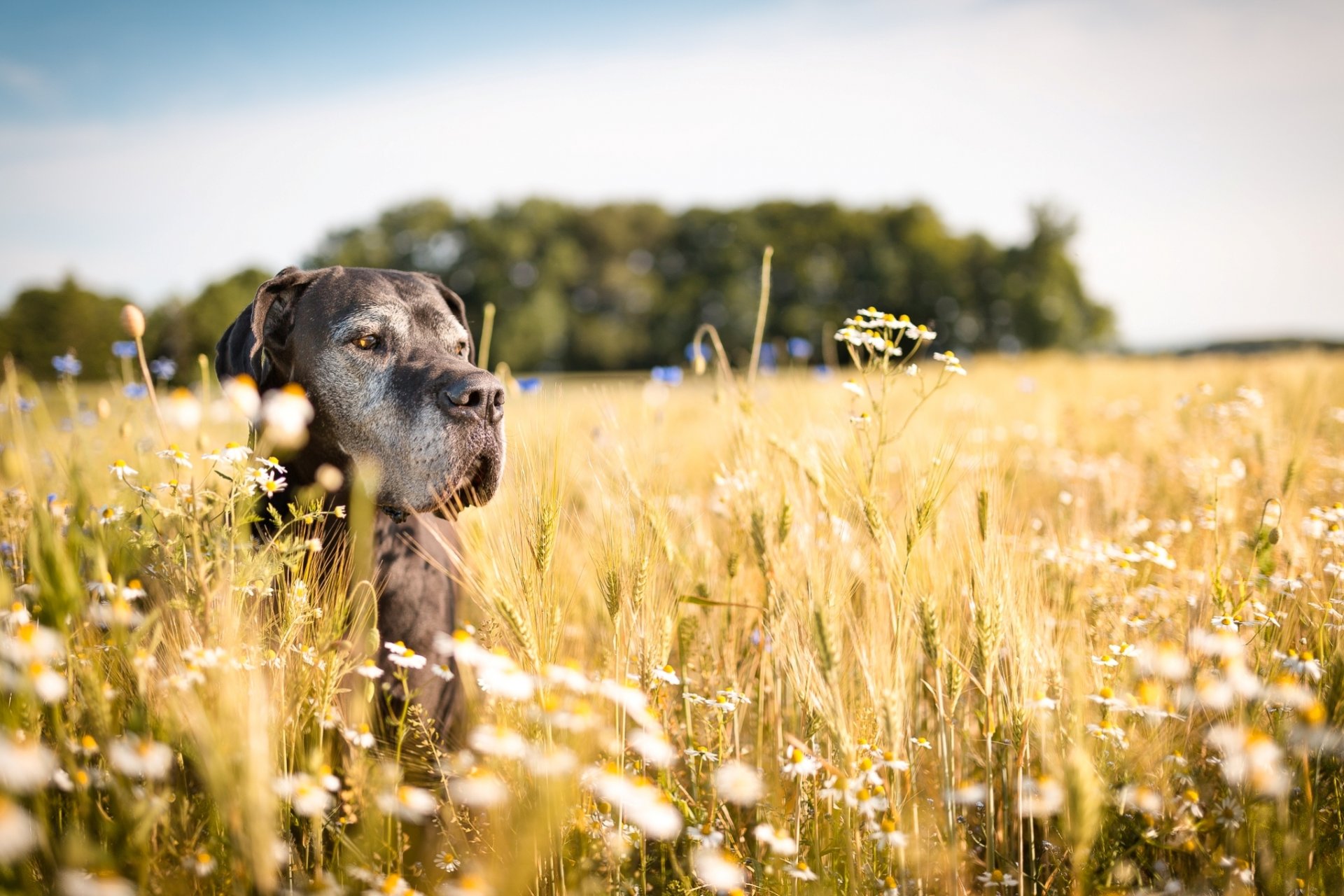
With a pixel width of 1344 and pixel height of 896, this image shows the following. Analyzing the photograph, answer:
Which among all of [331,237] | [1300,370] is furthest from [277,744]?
[331,237]

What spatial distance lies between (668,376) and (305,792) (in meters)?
3.11

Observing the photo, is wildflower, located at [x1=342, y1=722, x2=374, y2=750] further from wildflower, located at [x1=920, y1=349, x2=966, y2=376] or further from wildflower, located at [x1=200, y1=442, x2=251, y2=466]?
wildflower, located at [x1=920, y1=349, x2=966, y2=376]

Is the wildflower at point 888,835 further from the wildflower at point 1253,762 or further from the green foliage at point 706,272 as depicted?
the green foliage at point 706,272

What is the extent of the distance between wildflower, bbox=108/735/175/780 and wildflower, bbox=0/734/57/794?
9cm

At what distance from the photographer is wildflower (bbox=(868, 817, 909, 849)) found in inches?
55.2

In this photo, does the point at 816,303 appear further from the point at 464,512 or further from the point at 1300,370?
the point at 464,512

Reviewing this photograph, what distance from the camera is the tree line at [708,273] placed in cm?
3922

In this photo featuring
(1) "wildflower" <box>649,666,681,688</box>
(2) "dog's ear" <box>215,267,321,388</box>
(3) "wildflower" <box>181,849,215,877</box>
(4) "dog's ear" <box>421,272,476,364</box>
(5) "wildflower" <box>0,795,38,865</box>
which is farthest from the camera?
(4) "dog's ear" <box>421,272,476,364</box>

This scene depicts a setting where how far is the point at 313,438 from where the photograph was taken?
8.39ft

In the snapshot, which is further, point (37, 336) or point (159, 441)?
point (37, 336)

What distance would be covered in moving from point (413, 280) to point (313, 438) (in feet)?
2.54

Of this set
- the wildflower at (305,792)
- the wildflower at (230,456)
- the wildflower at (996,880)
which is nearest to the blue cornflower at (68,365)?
the wildflower at (230,456)

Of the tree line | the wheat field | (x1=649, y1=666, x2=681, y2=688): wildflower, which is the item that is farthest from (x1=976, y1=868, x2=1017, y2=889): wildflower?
the tree line

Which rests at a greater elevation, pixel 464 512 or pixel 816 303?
pixel 816 303
